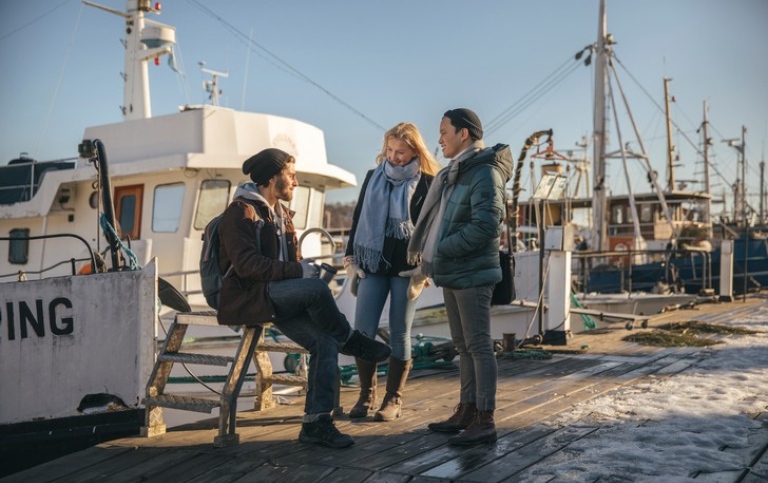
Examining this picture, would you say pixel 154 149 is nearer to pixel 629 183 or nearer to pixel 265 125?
pixel 265 125

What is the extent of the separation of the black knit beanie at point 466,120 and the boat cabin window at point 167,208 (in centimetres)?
639

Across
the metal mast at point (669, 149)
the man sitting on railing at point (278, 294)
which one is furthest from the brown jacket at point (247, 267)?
the metal mast at point (669, 149)

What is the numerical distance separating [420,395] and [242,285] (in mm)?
1914

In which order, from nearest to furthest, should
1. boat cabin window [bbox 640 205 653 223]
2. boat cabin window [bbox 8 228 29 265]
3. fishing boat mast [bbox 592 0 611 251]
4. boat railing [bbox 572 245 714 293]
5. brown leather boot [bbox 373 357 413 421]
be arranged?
brown leather boot [bbox 373 357 413 421]
boat cabin window [bbox 8 228 29 265]
boat railing [bbox 572 245 714 293]
fishing boat mast [bbox 592 0 611 251]
boat cabin window [bbox 640 205 653 223]

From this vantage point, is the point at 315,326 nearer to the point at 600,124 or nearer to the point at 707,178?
the point at 600,124

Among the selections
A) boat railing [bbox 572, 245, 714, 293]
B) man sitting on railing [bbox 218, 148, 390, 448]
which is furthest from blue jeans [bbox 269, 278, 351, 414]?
boat railing [bbox 572, 245, 714, 293]

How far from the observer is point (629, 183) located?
24703 mm

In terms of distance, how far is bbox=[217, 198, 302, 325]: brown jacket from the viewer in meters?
3.67

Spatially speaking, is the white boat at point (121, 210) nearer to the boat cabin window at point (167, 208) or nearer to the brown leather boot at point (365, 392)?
the boat cabin window at point (167, 208)

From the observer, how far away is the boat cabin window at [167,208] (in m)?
9.59

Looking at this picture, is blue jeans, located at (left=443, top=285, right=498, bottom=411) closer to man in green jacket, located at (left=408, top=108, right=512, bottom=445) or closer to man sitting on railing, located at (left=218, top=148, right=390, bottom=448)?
man in green jacket, located at (left=408, top=108, right=512, bottom=445)

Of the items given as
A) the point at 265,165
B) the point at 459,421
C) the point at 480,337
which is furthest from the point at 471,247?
the point at 265,165

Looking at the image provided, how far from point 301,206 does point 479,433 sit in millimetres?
7189

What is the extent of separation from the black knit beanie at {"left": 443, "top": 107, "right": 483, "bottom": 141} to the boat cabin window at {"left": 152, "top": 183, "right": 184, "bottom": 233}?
6.39 m
